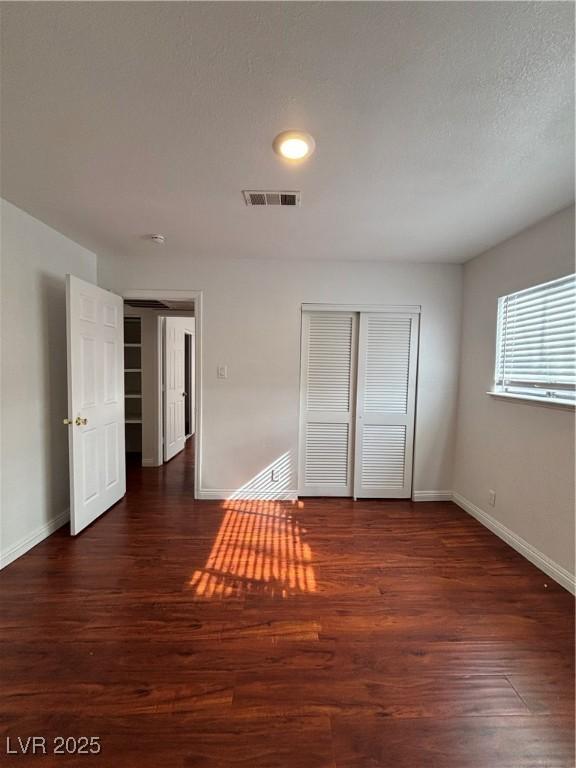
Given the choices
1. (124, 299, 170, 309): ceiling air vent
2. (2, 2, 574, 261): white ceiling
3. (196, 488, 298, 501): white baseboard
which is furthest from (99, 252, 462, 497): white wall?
(2, 2, 574, 261): white ceiling

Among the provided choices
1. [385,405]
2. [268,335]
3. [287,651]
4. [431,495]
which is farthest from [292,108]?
[431,495]

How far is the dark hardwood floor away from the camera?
3.95 feet

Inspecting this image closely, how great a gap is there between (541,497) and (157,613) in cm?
258

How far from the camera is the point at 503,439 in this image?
8.71 ft

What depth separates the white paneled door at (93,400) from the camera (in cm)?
251

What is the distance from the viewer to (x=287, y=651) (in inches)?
61.7

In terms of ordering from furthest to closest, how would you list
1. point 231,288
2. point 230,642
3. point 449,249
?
point 231,288
point 449,249
point 230,642

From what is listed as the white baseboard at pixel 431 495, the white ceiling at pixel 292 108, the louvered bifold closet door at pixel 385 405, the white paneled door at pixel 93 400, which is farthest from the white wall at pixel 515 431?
the white paneled door at pixel 93 400

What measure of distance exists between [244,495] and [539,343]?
2.87 meters

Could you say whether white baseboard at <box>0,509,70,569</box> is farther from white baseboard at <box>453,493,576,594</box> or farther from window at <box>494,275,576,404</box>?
window at <box>494,275,576,404</box>

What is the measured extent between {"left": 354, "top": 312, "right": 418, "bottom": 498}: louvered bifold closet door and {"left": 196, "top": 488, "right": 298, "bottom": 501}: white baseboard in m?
0.73

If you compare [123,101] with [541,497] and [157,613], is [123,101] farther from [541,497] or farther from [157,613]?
[541,497]

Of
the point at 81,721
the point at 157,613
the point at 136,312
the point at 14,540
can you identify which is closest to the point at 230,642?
the point at 157,613

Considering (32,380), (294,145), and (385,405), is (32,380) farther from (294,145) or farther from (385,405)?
(385,405)
